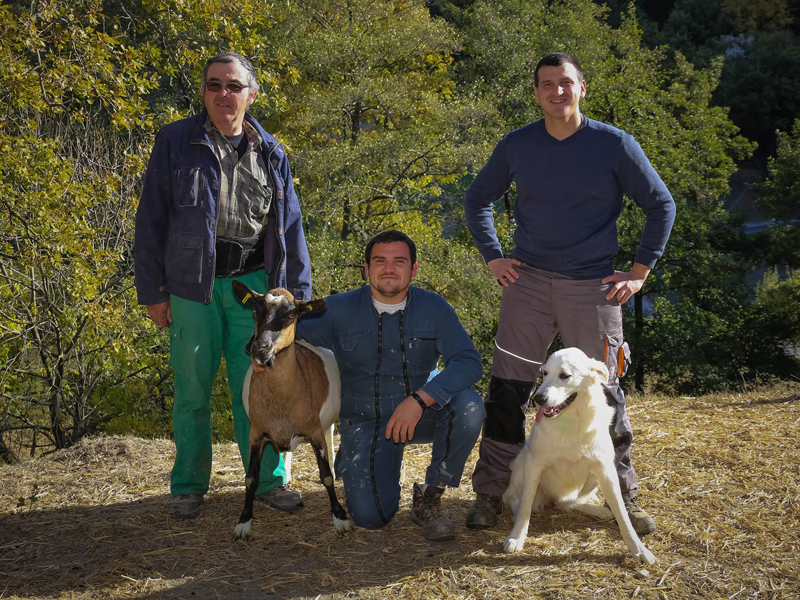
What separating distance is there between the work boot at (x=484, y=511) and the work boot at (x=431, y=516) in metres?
0.14

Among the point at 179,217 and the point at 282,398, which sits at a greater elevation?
the point at 179,217

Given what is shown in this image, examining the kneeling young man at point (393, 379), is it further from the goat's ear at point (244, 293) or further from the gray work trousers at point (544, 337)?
the goat's ear at point (244, 293)

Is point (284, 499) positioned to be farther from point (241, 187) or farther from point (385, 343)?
point (241, 187)

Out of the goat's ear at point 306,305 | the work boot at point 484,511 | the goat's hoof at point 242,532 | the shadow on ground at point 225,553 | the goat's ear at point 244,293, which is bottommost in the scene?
the shadow on ground at point 225,553

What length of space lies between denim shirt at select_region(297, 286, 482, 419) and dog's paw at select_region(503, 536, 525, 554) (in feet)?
3.01

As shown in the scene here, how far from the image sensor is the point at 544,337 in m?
4.33

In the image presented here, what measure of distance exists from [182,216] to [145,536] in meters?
1.89

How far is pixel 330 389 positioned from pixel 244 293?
2.70 feet

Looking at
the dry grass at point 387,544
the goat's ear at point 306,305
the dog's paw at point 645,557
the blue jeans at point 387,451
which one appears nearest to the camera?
the dry grass at point 387,544

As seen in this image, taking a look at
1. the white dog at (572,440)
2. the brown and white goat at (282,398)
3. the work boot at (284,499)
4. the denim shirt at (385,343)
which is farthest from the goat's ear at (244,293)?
the white dog at (572,440)

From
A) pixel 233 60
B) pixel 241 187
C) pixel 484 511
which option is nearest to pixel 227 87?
pixel 233 60

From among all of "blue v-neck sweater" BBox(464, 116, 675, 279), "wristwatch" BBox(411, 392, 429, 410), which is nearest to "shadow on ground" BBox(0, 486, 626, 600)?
"wristwatch" BBox(411, 392, 429, 410)

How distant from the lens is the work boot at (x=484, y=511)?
4207mm

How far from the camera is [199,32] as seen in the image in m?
15.4
